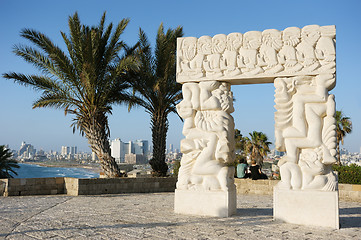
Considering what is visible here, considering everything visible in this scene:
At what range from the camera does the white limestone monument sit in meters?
5.89

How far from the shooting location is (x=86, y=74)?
11.2 metres

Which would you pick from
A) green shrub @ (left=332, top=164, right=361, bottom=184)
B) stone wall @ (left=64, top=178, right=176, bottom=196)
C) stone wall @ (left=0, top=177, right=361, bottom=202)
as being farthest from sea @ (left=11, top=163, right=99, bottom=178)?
green shrub @ (left=332, top=164, right=361, bottom=184)

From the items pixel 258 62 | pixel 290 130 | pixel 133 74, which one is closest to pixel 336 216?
pixel 290 130

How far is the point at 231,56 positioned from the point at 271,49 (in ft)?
2.44

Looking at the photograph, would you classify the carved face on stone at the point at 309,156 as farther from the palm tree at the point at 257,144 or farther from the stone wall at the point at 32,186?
the palm tree at the point at 257,144

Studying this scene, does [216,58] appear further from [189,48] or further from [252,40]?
[252,40]

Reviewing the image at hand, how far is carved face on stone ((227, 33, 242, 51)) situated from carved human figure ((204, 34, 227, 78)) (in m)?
0.10

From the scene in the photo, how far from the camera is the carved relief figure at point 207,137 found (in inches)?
256

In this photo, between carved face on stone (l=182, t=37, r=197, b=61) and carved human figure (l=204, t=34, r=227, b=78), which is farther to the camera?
carved face on stone (l=182, t=37, r=197, b=61)

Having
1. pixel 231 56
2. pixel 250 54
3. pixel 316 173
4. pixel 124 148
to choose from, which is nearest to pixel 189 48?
→ pixel 231 56

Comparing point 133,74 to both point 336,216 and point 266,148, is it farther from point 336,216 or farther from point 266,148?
point 266,148

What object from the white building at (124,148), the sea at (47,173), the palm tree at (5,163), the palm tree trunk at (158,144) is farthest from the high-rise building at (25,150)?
the palm tree trunk at (158,144)

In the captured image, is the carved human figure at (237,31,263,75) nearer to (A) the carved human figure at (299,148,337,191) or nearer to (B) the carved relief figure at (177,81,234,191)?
(B) the carved relief figure at (177,81,234,191)

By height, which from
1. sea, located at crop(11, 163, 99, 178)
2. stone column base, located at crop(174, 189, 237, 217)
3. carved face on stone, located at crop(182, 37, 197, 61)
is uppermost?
carved face on stone, located at crop(182, 37, 197, 61)
